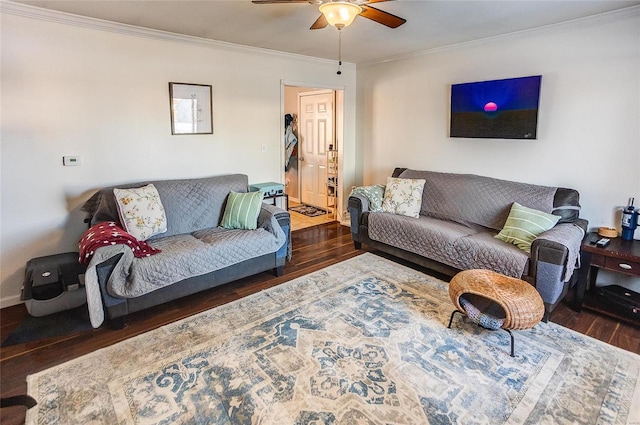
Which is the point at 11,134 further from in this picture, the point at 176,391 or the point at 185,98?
the point at 176,391

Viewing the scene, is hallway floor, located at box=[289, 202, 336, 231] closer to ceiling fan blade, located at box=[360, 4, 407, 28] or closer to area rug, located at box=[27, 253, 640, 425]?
area rug, located at box=[27, 253, 640, 425]

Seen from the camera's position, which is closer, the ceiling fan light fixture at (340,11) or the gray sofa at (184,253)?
the ceiling fan light fixture at (340,11)

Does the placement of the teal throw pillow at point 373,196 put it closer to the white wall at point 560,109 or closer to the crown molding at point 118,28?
the white wall at point 560,109

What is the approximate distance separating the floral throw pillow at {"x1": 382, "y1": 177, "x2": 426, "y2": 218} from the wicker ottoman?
1.42 meters

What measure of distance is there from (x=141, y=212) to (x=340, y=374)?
7.26 feet

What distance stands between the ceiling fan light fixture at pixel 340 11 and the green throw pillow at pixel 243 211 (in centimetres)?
196

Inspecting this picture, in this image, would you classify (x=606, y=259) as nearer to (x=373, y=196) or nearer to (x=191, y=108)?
(x=373, y=196)

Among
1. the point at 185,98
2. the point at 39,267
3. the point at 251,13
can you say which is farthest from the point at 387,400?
the point at 185,98

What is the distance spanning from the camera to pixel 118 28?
325 centimetres

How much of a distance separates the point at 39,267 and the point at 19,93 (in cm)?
142

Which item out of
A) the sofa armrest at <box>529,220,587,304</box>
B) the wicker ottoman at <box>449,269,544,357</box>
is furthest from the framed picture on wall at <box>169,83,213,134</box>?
the sofa armrest at <box>529,220,587,304</box>

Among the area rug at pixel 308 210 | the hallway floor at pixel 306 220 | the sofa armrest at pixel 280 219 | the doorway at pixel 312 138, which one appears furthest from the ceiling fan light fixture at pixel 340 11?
the area rug at pixel 308 210

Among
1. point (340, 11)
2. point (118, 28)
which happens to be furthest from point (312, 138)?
point (340, 11)

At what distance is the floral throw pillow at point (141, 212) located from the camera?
121 inches
